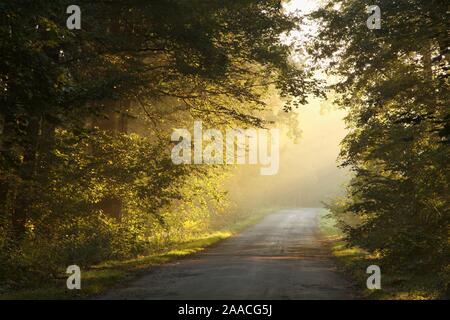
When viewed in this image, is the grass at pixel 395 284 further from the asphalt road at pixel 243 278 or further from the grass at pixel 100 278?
the grass at pixel 100 278

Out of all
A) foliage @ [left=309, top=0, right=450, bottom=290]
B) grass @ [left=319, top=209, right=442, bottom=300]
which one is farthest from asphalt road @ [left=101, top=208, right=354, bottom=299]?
foliage @ [left=309, top=0, right=450, bottom=290]

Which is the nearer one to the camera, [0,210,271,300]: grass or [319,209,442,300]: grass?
[319,209,442,300]: grass

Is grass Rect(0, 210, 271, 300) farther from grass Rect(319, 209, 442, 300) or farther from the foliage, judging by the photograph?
the foliage

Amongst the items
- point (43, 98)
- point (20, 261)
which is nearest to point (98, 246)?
point (20, 261)

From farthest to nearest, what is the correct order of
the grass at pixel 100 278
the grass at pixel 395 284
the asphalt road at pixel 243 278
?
the asphalt road at pixel 243 278 < the grass at pixel 100 278 < the grass at pixel 395 284

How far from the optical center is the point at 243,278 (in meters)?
15.2

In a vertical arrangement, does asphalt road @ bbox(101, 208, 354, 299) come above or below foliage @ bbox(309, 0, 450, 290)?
below

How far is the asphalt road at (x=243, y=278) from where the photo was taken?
12648mm

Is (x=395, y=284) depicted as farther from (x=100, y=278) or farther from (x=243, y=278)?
(x=100, y=278)

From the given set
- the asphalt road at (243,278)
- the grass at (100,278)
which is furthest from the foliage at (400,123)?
the grass at (100,278)

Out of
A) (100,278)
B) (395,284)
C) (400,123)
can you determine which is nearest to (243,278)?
(100,278)

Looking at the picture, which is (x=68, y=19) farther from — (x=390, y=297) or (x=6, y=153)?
(x=390, y=297)

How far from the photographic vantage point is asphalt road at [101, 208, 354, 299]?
1265cm

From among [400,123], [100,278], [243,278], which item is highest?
[400,123]
